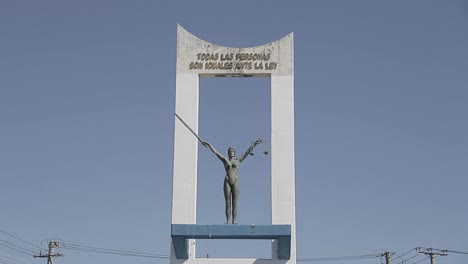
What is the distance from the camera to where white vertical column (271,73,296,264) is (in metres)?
23.6

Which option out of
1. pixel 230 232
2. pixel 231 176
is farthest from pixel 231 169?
pixel 230 232

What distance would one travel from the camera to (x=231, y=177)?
2411 centimetres

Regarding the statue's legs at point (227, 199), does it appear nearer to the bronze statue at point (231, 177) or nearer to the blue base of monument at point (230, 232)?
the bronze statue at point (231, 177)

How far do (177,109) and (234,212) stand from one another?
10.6 feet

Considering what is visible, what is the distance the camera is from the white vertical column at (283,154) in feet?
77.5

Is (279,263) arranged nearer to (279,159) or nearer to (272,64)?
(279,159)

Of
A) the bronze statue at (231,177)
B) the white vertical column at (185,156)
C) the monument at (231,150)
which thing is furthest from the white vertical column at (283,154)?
the white vertical column at (185,156)

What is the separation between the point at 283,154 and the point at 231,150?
1404 millimetres

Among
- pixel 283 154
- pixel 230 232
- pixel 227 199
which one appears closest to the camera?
pixel 230 232

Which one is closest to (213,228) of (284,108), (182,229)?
(182,229)

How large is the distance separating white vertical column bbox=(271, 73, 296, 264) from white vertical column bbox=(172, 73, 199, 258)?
6.83ft

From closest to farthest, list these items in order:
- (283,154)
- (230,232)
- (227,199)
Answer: (230,232)
(227,199)
(283,154)

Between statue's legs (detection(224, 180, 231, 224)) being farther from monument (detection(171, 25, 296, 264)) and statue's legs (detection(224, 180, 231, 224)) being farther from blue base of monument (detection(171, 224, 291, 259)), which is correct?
blue base of monument (detection(171, 224, 291, 259))

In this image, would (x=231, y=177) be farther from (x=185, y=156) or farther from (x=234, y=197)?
(x=185, y=156)
